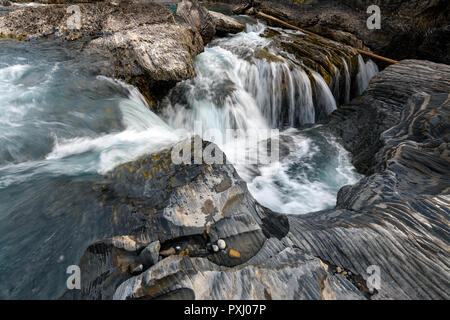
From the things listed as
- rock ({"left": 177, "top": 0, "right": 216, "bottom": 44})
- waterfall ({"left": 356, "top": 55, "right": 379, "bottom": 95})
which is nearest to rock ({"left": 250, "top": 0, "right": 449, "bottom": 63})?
waterfall ({"left": 356, "top": 55, "right": 379, "bottom": 95})

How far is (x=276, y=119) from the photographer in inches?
297

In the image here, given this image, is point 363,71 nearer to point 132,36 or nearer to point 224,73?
point 224,73

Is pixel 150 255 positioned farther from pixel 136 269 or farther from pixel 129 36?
pixel 129 36

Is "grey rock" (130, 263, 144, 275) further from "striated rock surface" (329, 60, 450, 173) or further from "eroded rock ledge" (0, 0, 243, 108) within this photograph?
"eroded rock ledge" (0, 0, 243, 108)

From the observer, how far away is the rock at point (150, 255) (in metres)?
2.11

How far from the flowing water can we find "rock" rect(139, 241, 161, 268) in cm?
52

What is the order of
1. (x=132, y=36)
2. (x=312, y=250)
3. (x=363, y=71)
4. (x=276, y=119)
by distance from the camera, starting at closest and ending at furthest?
(x=312, y=250)
(x=132, y=36)
(x=276, y=119)
(x=363, y=71)

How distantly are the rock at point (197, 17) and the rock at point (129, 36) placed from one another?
3.50ft

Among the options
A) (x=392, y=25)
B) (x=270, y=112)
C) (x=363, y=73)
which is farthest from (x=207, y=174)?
(x=392, y=25)

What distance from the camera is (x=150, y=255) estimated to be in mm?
2133

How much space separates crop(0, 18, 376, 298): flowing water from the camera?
99.5 inches
